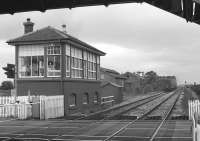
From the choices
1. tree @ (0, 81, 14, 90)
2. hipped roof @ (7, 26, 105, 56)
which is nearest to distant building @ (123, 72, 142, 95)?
tree @ (0, 81, 14, 90)

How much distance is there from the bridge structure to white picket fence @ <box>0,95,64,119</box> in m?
14.1

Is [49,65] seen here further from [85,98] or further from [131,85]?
[131,85]

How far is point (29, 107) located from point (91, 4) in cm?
1631

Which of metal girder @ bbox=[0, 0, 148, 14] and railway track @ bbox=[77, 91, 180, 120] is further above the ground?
metal girder @ bbox=[0, 0, 148, 14]

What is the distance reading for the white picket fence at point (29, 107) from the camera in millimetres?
26391

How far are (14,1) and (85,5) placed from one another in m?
2.30

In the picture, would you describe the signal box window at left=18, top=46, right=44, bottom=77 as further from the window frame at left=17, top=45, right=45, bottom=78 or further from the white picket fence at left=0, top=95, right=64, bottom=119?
the white picket fence at left=0, top=95, right=64, bottom=119

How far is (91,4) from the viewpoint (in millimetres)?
12133

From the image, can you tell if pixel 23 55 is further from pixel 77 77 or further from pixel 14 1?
pixel 14 1

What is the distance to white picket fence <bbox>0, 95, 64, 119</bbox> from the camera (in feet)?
86.6

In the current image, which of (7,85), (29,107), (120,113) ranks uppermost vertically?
(7,85)

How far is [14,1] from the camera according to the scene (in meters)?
12.5

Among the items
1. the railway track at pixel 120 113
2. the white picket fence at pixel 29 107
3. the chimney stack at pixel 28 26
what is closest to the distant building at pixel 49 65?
the white picket fence at pixel 29 107

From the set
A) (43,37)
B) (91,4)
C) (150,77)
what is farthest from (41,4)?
(150,77)
